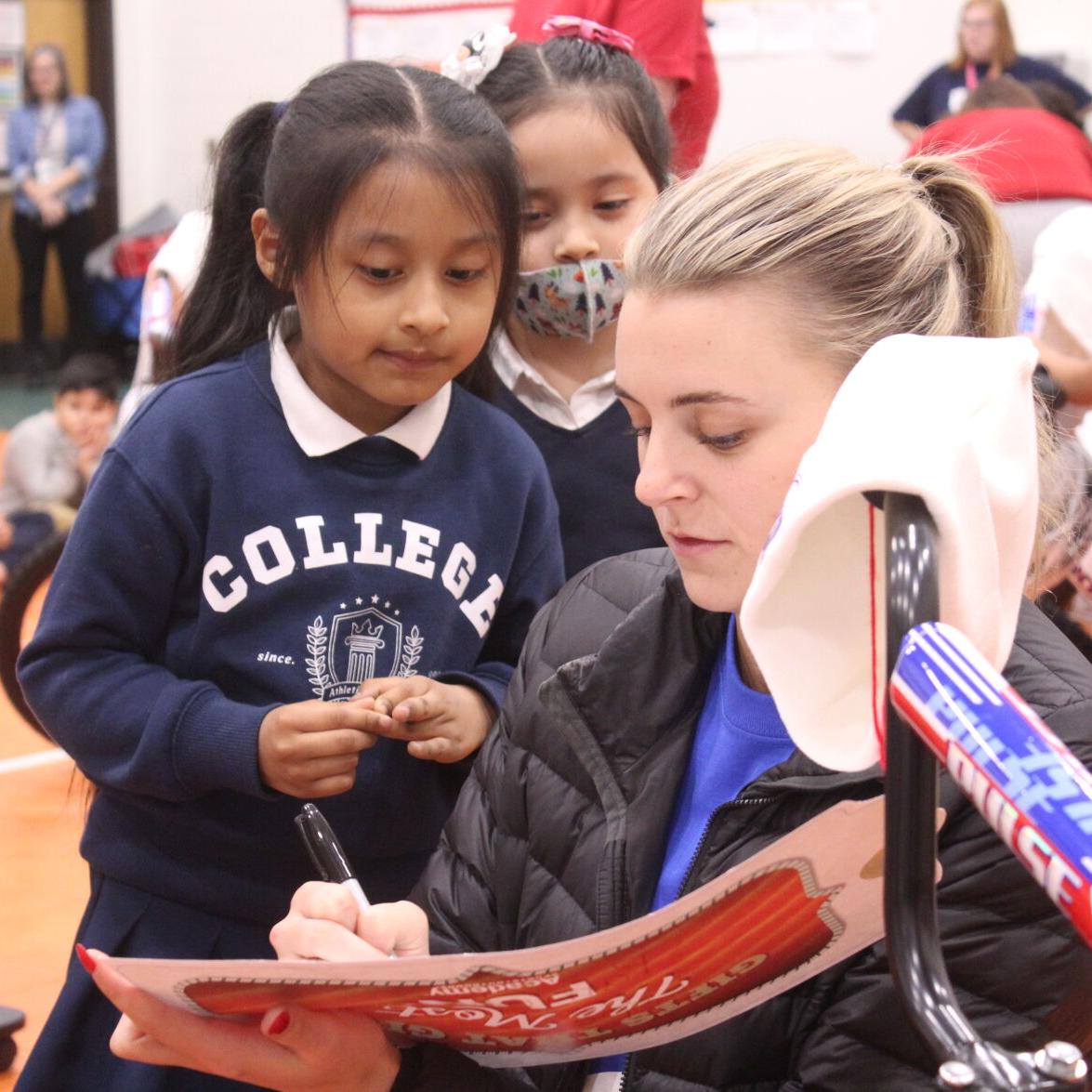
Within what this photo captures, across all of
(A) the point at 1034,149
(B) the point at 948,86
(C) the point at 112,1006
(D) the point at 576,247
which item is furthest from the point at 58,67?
(C) the point at 112,1006

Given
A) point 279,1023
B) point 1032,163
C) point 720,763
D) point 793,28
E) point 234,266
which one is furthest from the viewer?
point 793,28

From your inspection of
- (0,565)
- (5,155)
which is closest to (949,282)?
(0,565)

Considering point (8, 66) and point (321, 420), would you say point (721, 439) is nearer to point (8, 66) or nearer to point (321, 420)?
point (321, 420)

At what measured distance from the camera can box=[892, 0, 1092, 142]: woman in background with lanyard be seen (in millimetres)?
6496

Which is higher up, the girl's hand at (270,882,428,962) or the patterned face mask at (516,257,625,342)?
the patterned face mask at (516,257,625,342)

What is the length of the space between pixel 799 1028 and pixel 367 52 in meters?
8.36

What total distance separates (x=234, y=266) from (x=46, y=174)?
7.63m

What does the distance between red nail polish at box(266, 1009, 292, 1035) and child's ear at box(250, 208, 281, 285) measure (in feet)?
2.24

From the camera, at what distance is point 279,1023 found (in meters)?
0.95

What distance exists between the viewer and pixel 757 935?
73cm

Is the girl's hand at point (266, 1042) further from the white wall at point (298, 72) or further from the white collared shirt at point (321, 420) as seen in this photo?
the white wall at point (298, 72)

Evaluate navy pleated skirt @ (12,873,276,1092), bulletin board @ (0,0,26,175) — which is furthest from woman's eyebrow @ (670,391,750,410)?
bulletin board @ (0,0,26,175)

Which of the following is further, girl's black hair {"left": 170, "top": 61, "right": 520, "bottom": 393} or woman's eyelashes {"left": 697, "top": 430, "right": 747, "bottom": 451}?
girl's black hair {"left": 170, "top": 61, "right": 520, "bottom": 393}

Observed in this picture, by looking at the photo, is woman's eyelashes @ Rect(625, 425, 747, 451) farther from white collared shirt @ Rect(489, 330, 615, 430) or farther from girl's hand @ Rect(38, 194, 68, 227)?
girl's hand @ Rect(38, 194, 68, 227)
